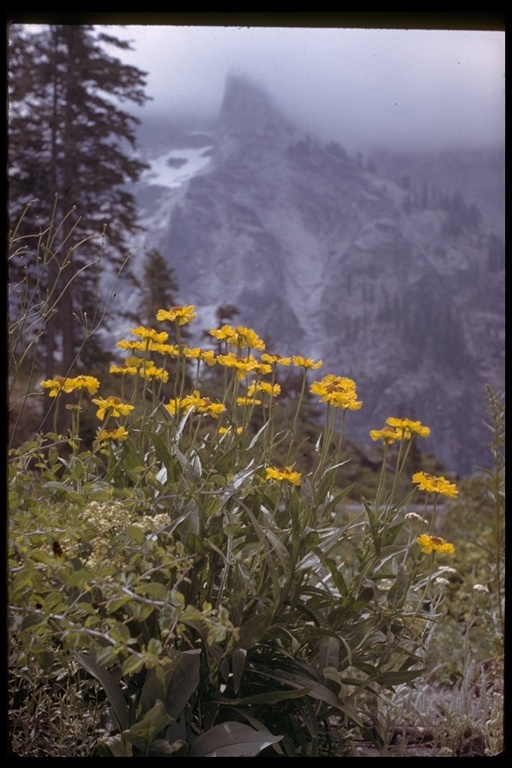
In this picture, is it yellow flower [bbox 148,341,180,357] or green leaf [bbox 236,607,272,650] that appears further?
yellow flower [bbox 148,341,180,357]

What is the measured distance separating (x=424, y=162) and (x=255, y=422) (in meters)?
4.61

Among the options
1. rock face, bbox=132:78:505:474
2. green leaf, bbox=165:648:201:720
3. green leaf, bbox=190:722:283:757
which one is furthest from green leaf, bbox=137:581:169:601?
rock face, bbox=132:78:505:474

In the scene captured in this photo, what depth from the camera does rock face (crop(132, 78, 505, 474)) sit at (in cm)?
703

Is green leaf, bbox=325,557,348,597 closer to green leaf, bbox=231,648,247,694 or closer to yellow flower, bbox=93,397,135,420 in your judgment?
green leaf, bbox=231,648,247,694

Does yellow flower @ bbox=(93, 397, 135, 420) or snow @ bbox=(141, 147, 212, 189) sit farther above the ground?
snow @ bbox=(141, 147, 212, 189)

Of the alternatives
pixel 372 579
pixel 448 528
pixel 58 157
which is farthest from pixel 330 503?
pixel 58 157

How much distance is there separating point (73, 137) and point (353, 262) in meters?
3.54

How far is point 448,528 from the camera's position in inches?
148

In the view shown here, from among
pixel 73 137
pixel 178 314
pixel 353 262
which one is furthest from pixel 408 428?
pixel 353 262

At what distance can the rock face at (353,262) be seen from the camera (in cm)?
703

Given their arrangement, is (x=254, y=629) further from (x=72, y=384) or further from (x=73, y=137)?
(x=73, y=137)

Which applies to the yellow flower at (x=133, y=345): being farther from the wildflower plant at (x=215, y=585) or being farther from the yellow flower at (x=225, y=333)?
the yellow flower at (x=225, y=333)

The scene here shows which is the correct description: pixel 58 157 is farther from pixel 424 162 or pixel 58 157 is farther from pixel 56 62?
pixel 424 162

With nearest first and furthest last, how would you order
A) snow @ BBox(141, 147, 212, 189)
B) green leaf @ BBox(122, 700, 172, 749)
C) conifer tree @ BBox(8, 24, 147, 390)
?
green leaf @ BBox(122, 700, 172, 749)
conifer tree @ BBox(8, 24, 147, 390)
snow @ BBox(141, 147, 212, 189)
